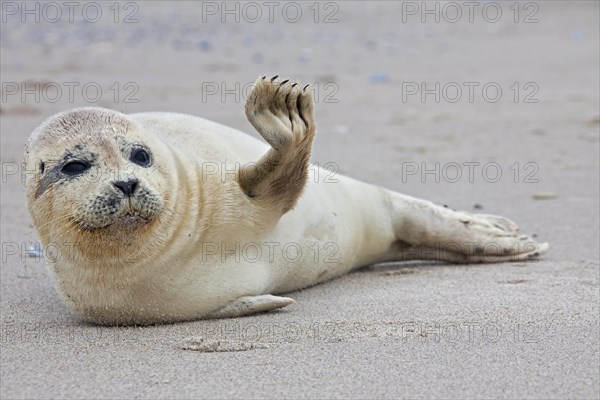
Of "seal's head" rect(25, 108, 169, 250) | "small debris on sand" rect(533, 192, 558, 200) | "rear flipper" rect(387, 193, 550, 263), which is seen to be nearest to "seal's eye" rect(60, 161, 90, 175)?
"seal's head" rect(25, 108, 169, 250)

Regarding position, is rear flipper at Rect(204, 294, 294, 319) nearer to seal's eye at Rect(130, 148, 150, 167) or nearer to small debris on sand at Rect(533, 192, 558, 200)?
seal's eye at Rect(130, 148, 150, 167)

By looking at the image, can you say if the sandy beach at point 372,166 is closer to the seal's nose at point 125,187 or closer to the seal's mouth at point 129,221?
the seal's mouth at point 129,221

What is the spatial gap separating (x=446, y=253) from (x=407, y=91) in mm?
5291

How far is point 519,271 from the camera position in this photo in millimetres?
4047

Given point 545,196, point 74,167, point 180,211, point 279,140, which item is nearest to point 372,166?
point 545,196

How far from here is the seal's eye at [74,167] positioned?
306 centimetres

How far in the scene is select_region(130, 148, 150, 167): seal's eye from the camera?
125 inches

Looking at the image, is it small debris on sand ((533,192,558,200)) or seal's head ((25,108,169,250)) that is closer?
seal's head ((25,108,169,250))

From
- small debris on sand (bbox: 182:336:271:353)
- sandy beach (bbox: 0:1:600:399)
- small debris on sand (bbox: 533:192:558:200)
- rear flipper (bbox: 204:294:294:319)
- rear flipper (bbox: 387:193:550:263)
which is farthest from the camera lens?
small debris on sand (bbox: 533:192:558:200)

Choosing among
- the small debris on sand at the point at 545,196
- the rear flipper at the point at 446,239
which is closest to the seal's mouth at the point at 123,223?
the rear flipper at the point at 446,239

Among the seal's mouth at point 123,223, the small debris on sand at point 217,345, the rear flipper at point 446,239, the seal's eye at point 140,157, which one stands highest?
the seal's eye at point 140,157

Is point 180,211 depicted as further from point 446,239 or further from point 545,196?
point 545,196

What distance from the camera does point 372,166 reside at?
6539mm

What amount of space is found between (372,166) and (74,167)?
3.65 meters
